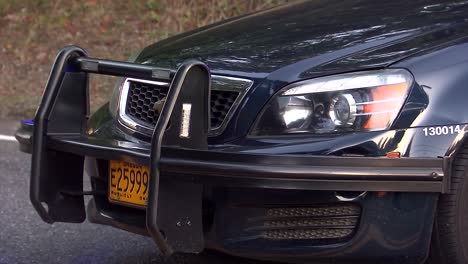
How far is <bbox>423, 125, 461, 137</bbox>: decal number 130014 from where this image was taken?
2926 mm

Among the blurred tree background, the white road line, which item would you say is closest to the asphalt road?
the white road line

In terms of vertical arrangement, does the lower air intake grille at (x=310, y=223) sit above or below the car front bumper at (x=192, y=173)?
below

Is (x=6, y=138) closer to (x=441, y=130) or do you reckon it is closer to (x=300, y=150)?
(x=300, y=150)

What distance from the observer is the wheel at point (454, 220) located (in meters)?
2.97

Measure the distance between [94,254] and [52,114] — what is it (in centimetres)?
117

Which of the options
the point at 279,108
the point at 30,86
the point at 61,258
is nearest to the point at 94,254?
the point at 61,258

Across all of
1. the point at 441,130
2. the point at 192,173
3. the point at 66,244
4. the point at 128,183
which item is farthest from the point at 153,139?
the point at 66,244

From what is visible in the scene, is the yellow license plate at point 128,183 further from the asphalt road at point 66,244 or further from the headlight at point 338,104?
the asphalt road at point 66,244

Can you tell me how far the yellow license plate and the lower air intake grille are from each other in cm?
44

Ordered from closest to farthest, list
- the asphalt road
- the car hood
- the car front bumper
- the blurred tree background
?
the car front bumper, the car hood, the asphalt road, the blurred tree background

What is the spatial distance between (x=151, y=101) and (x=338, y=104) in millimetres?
835

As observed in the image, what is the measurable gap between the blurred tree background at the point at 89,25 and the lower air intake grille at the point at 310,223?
20.8 ft

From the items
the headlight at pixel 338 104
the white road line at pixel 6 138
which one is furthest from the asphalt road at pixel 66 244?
the white road line at pixel 6 138

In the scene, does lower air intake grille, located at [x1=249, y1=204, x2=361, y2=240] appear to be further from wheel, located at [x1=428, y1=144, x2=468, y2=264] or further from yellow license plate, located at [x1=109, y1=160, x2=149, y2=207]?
yellow license plate, located at [x1=109, y1=160, x2=149, y2=207]
